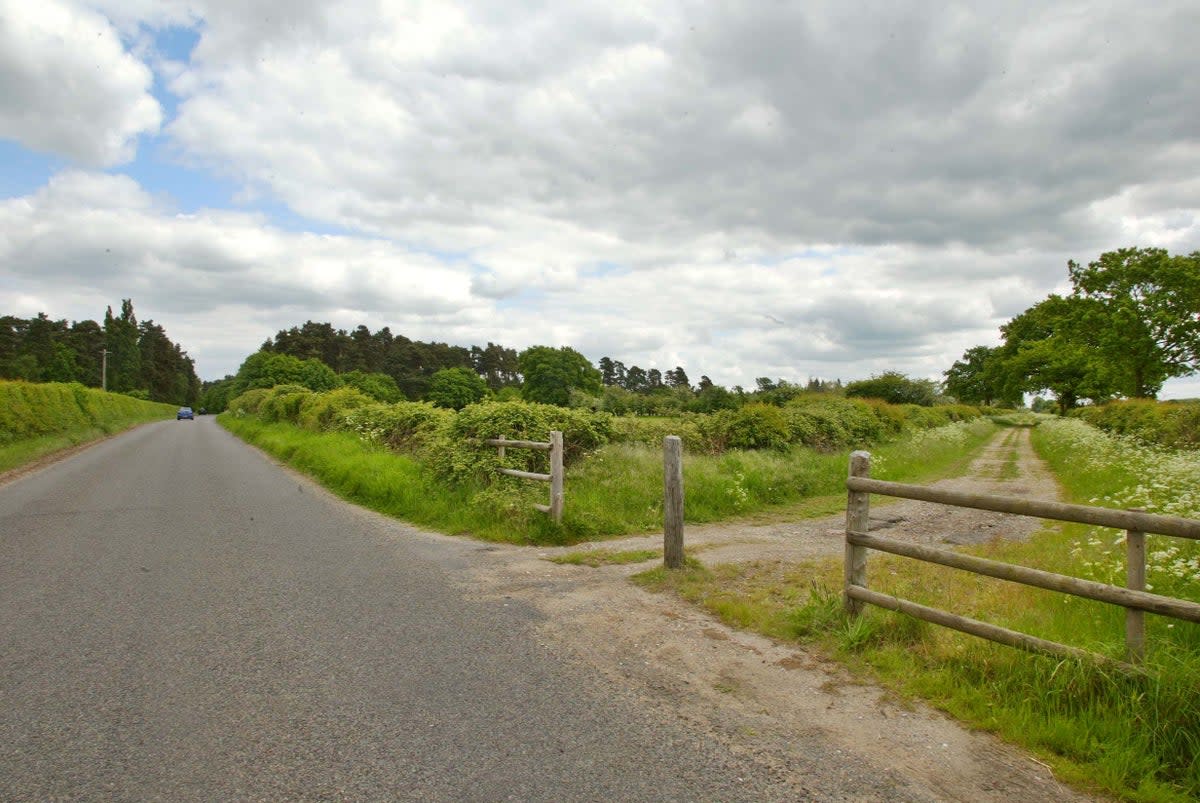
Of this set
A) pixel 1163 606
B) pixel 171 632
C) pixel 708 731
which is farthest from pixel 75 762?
pixel 1163 606

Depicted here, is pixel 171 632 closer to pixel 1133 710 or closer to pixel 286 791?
pixel 286 791

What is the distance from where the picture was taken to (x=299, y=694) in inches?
154

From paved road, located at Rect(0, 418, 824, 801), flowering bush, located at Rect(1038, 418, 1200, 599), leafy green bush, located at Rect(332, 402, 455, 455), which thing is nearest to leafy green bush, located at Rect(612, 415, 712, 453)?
leafy green bush, located at Rect(332, 402, 455, 455)

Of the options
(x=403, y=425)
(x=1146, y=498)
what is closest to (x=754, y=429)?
(x=403, y=425)

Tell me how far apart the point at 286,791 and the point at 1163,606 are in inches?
178

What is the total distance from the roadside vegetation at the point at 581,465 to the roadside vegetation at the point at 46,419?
7.86 meters

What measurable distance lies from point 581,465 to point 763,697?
26.1 ft

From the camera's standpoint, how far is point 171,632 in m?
4.92

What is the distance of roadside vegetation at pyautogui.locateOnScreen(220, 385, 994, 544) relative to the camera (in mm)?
9836

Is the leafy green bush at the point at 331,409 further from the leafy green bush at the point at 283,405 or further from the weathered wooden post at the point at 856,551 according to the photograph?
the weathered wooden post at the point at 856,551

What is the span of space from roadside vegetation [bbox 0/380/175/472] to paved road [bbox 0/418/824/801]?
1557cm

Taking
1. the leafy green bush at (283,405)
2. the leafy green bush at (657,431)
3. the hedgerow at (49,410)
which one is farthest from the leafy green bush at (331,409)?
the leafy green bush at (657,431)

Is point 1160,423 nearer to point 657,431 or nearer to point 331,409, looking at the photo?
point 657,431

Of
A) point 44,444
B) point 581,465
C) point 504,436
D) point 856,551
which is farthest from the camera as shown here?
point 44,444
